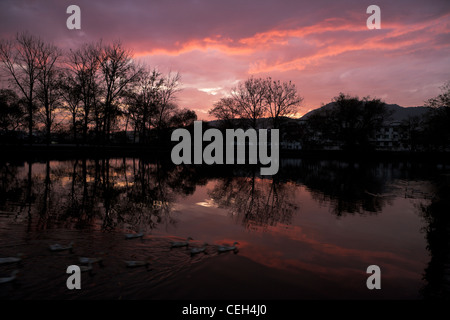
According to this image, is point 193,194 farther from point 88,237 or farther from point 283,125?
point 283,125

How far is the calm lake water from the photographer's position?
5.29 m

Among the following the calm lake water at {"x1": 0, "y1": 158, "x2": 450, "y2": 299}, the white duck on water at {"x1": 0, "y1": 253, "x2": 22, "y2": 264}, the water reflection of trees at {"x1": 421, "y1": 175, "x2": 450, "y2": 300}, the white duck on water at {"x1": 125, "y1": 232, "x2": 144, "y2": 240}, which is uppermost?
the white duck on water at {"x1": 0, "y1": 253, "x2": 22, "y2": 264}

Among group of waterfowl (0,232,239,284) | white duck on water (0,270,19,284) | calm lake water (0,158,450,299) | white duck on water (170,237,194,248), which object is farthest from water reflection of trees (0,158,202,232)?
white duck on water (0,270,19,284)

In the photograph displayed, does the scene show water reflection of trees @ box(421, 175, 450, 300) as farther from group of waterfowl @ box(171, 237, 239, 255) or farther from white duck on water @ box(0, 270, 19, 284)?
white duck on water @ box(0, 270, 19, 284)

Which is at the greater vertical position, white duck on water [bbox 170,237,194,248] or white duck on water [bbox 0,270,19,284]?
Result: white duck on water [bbox 0,270,19,284]

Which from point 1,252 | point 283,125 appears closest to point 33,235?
point 1,252

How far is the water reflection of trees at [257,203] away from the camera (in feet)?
35.1

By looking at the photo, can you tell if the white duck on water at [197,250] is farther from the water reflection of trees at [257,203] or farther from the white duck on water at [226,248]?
the water reflection of trees at [257,203]

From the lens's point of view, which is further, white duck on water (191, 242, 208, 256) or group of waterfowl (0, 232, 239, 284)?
white duck on water (191, 242, 208, 256)

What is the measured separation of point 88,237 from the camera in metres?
7.64

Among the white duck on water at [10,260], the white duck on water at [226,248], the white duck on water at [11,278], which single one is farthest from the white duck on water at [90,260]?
the white duck on water at [226,248]

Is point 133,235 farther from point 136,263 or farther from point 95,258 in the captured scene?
point 136,263

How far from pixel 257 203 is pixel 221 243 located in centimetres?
610

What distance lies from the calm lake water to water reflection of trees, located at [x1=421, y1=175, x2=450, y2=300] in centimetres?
3
